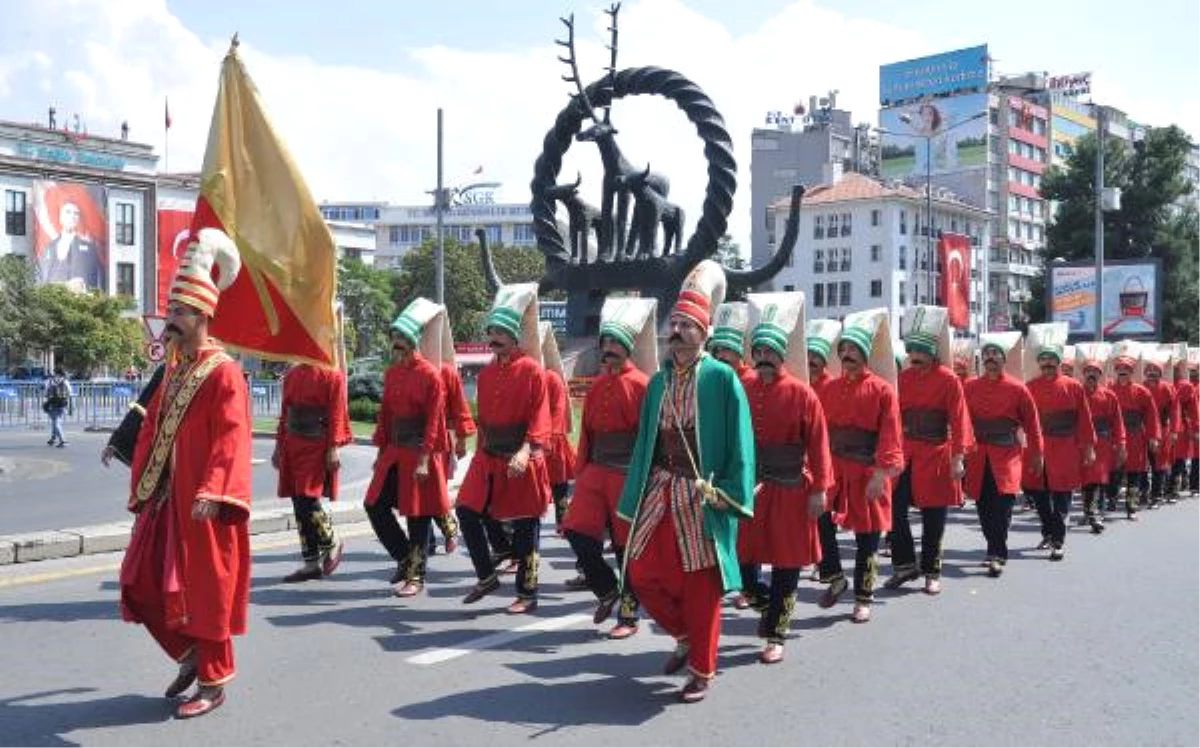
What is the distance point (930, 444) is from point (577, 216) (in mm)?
16054

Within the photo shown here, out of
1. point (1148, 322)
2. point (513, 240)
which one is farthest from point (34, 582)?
point (513, 240)

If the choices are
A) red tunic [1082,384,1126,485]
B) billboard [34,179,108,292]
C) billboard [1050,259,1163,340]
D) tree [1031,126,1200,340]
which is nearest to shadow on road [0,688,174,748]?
red tunic [1082,384,1126,485]

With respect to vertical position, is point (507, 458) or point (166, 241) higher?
point (166, 241)

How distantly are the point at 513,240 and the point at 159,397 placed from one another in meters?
121

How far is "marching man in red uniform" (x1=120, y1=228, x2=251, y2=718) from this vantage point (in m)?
5.37

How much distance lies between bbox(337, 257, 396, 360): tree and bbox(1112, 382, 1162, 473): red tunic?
185 ft

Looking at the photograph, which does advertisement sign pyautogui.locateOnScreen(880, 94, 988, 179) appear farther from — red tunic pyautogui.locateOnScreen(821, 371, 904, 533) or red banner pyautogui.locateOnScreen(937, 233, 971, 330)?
red tunic pyautogui.locateOnScreen(821, 371, 904, 533)

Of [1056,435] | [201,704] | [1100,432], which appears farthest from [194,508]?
[1100,432]

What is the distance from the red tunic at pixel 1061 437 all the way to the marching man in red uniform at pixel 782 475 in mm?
4756

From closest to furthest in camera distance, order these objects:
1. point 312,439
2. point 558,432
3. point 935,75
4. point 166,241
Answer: point 312,439 < point 558,432 < point 166,241 < point 935,75

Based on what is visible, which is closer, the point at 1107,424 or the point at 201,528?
the point at 201,528

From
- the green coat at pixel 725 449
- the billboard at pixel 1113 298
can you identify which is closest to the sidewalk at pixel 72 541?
the green coat at pixel 725 449

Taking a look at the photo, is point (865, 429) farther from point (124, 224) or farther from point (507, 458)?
point (124, 224)

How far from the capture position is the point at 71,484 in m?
15.8
